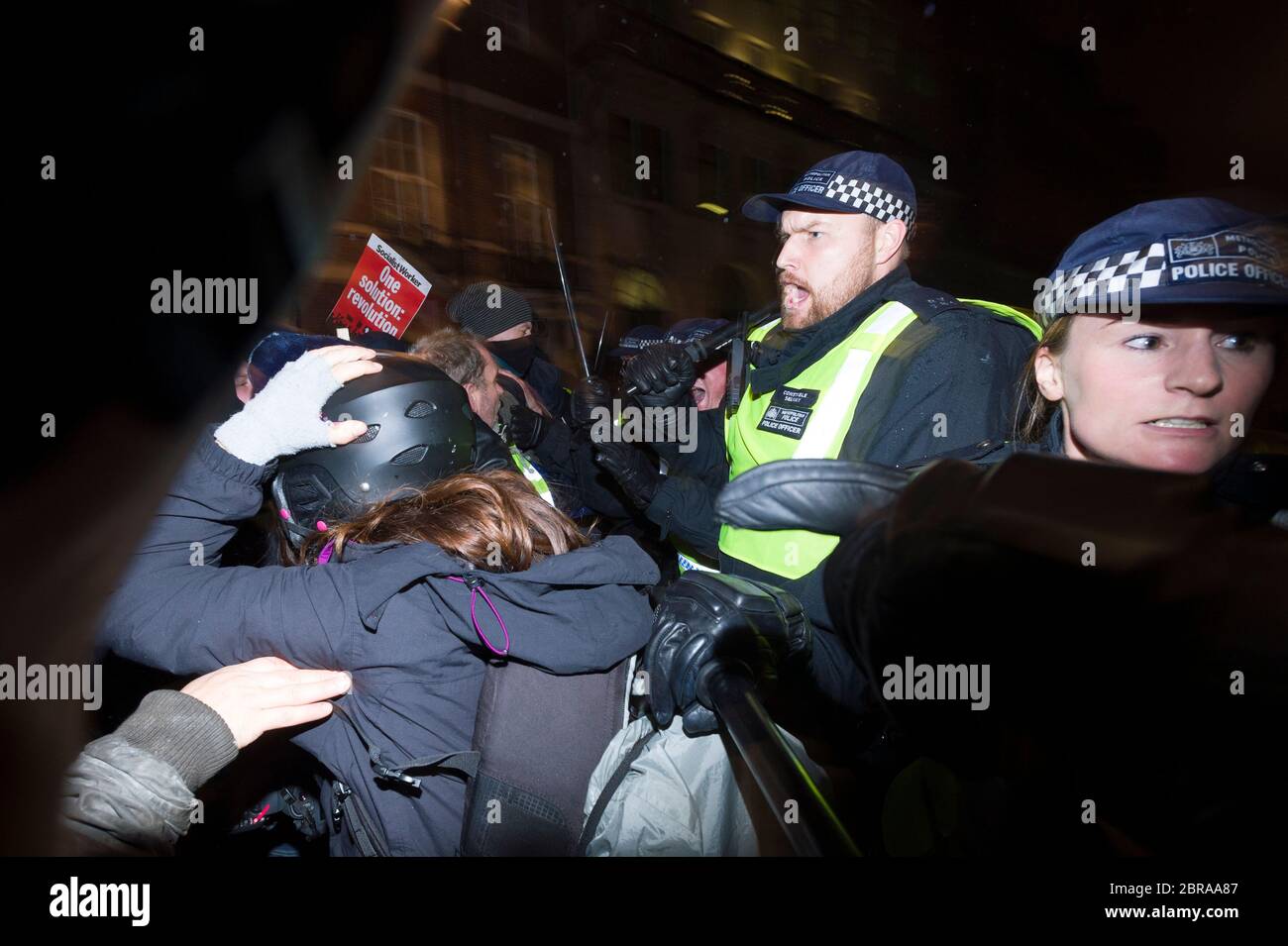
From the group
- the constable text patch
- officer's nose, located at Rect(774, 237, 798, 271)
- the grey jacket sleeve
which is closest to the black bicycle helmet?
the grey jacket sleeve

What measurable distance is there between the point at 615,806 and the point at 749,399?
149 centimetres

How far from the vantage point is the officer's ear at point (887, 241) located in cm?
249

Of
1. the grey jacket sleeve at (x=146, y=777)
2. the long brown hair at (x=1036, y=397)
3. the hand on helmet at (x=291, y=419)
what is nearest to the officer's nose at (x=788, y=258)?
the long brown hair at (x=1036, y=397)

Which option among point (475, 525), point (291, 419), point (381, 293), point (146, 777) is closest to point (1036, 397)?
point (475, 525)

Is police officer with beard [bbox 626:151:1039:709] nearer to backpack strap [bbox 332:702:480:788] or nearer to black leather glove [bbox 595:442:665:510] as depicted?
black leather glove [bbox 595:442:665:510]

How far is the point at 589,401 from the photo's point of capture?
3795mm

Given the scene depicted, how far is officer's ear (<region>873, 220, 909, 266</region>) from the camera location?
8.18ft

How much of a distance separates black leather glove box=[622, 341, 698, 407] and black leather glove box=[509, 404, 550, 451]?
0.89m

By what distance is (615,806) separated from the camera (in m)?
1.46

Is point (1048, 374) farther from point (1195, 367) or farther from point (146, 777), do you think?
point (146, 777)

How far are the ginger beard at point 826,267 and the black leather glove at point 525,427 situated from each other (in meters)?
1.74

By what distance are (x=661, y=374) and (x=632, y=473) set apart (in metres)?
0.47
